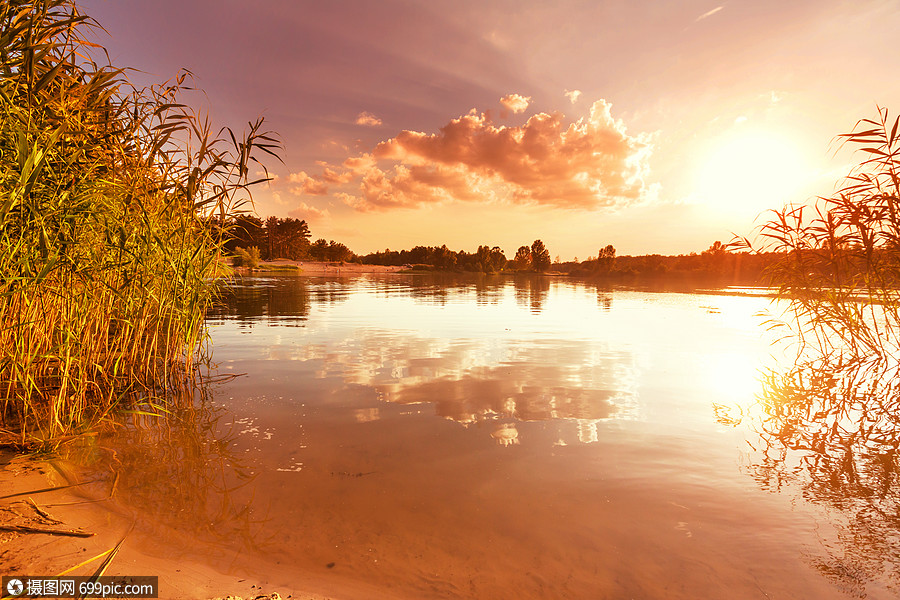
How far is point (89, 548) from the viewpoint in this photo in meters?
3.19

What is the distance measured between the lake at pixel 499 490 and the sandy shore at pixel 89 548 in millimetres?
184

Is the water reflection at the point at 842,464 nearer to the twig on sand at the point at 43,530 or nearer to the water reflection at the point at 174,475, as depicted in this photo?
the water reflection at the point at 174,475

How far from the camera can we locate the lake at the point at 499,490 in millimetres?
3277

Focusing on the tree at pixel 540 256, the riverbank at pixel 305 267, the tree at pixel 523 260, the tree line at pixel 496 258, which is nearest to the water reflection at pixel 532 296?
the tree line at pixel 496 258

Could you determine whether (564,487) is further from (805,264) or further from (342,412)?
(805,264)

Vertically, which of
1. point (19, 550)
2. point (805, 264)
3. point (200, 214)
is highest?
point (200, 214)

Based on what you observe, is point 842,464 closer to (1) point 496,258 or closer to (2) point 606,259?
(2) point 606,259

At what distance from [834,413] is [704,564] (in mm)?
5311

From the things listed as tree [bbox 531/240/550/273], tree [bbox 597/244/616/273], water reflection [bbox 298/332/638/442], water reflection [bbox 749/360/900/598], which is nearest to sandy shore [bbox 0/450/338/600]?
water reflection [bbox 298/332/638/442]

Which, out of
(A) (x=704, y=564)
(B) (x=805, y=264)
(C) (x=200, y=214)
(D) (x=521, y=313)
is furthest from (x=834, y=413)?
(D) (x=521, y=313)

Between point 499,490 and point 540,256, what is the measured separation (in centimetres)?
17140

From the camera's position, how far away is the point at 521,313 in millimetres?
22891

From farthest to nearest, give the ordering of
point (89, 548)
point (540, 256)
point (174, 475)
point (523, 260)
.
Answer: point (523, 260), point (540, 256), point (174, 475), point (89, 548)

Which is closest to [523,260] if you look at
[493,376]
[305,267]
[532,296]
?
[305,267]
